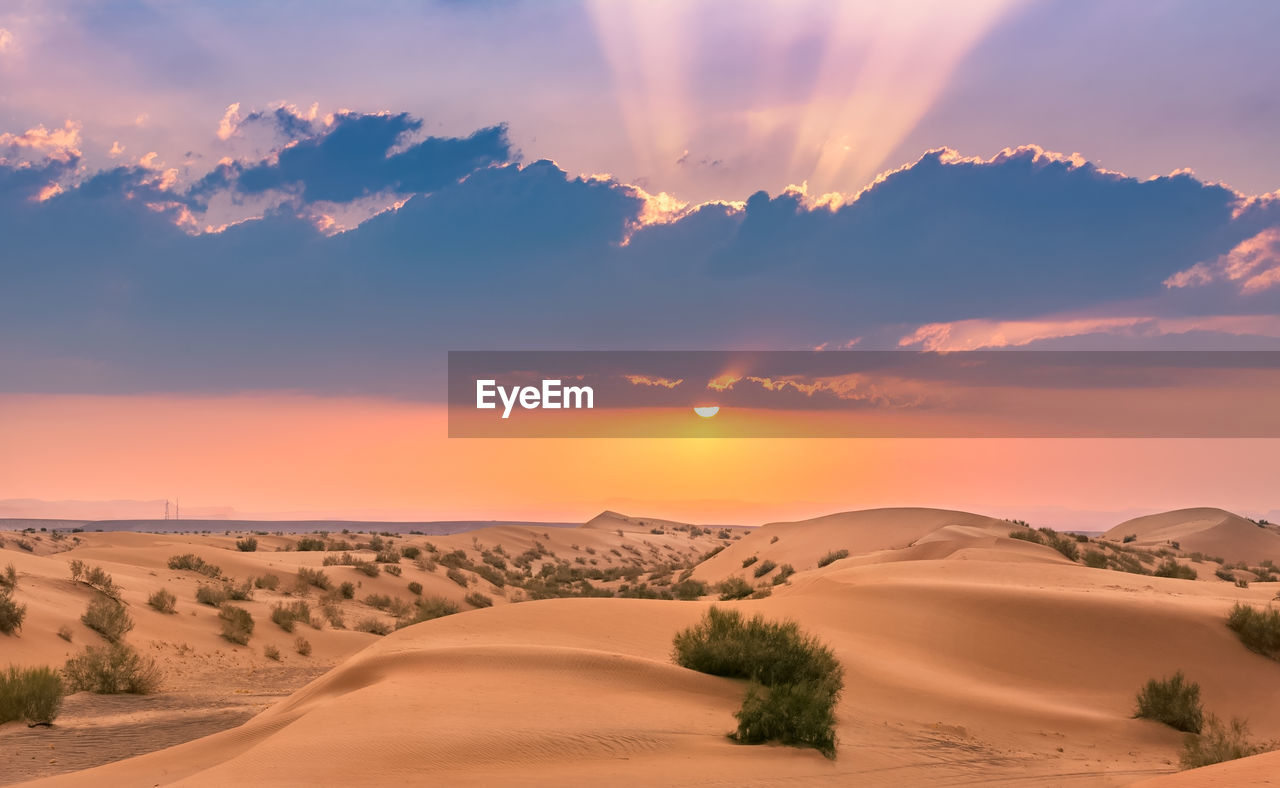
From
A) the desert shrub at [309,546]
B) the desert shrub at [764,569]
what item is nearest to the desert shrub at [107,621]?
the desert shrub at [764,569]

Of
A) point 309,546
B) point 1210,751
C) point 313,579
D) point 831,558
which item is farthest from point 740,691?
point 309,546

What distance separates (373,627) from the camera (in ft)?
104

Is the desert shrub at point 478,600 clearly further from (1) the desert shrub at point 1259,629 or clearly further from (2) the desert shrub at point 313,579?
(1) the desert shrub at point 1259,629

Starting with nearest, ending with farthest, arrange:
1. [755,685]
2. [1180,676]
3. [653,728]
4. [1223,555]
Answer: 1. [653,728]
2. [755,685]
3. [1180,676]
4. [1223,555]

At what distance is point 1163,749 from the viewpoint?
14281mm

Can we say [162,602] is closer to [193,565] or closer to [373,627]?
[373,627]

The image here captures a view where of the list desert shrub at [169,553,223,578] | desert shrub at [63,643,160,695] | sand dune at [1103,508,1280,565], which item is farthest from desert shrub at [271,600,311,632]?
sand dune at [1103,508,1280,565]

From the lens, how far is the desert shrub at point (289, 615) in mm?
27984

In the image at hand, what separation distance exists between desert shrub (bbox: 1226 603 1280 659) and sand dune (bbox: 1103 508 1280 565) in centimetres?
4772

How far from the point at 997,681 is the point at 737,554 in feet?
131

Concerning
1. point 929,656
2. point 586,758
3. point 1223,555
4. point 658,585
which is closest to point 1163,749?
point 929,656

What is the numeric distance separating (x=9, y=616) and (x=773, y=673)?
1617 cm

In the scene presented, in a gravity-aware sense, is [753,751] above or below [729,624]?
below

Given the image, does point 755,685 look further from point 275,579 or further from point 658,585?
point 658,585
